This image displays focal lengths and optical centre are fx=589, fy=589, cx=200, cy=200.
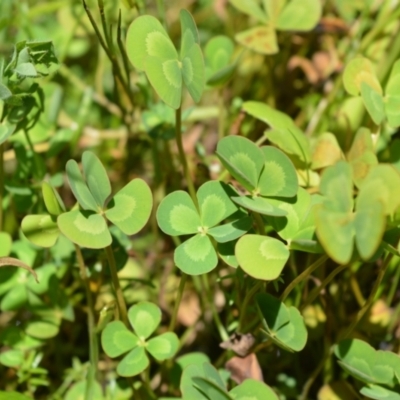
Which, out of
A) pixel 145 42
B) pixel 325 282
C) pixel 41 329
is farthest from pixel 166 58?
pixel 41 329

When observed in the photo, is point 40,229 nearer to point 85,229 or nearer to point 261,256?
point 85,229

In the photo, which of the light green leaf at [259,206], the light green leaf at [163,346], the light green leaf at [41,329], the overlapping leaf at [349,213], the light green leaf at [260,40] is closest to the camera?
the overlapping leaf at [349,213]

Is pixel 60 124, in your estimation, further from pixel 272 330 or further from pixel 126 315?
pixel 272 330

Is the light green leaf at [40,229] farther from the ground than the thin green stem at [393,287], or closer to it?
farther from the ground

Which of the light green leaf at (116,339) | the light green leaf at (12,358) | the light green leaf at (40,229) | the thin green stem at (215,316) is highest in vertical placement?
the light green leaf at (40,229)

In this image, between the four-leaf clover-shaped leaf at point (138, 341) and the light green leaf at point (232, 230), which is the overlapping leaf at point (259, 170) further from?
the four-leaf clover-shaped leaf at point (138, 341)

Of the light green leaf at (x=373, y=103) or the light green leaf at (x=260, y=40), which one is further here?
the light green leaf at (x=260, y=40)

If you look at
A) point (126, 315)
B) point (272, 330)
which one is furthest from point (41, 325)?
point (272, 330)

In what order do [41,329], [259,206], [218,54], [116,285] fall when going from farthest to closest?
[218,54] < [41,329] < [116,285] < [259,206]

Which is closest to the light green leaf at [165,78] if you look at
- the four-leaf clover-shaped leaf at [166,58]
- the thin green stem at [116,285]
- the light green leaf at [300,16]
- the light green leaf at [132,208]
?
the four-leaf clover-shaped leaf at [166,58]
